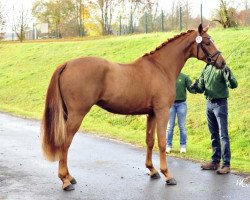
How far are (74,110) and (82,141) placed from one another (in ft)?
14.3

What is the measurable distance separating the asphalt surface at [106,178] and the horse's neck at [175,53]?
72.2 inches

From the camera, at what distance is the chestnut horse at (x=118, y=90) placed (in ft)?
21.4

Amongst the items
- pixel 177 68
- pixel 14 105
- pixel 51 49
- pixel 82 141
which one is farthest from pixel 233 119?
pixel 51 49

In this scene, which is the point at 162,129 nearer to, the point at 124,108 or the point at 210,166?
the point at 124,108

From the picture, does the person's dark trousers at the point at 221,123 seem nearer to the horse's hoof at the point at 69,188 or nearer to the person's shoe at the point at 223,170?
the person's shoe at the point at 223,170

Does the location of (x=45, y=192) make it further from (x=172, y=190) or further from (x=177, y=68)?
(x=177, y=68)

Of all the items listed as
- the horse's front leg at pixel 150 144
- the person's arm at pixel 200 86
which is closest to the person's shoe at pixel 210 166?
the horse's front leg at pixel 150 144

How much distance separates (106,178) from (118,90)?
1.51 meters

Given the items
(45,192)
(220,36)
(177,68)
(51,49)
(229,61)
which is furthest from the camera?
(51,49)

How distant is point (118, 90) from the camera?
6805 mm

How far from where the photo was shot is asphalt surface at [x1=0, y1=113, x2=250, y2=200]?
628 cm

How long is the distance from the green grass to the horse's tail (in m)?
3.44

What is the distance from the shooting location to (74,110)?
6508 mm

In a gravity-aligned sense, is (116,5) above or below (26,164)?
above
